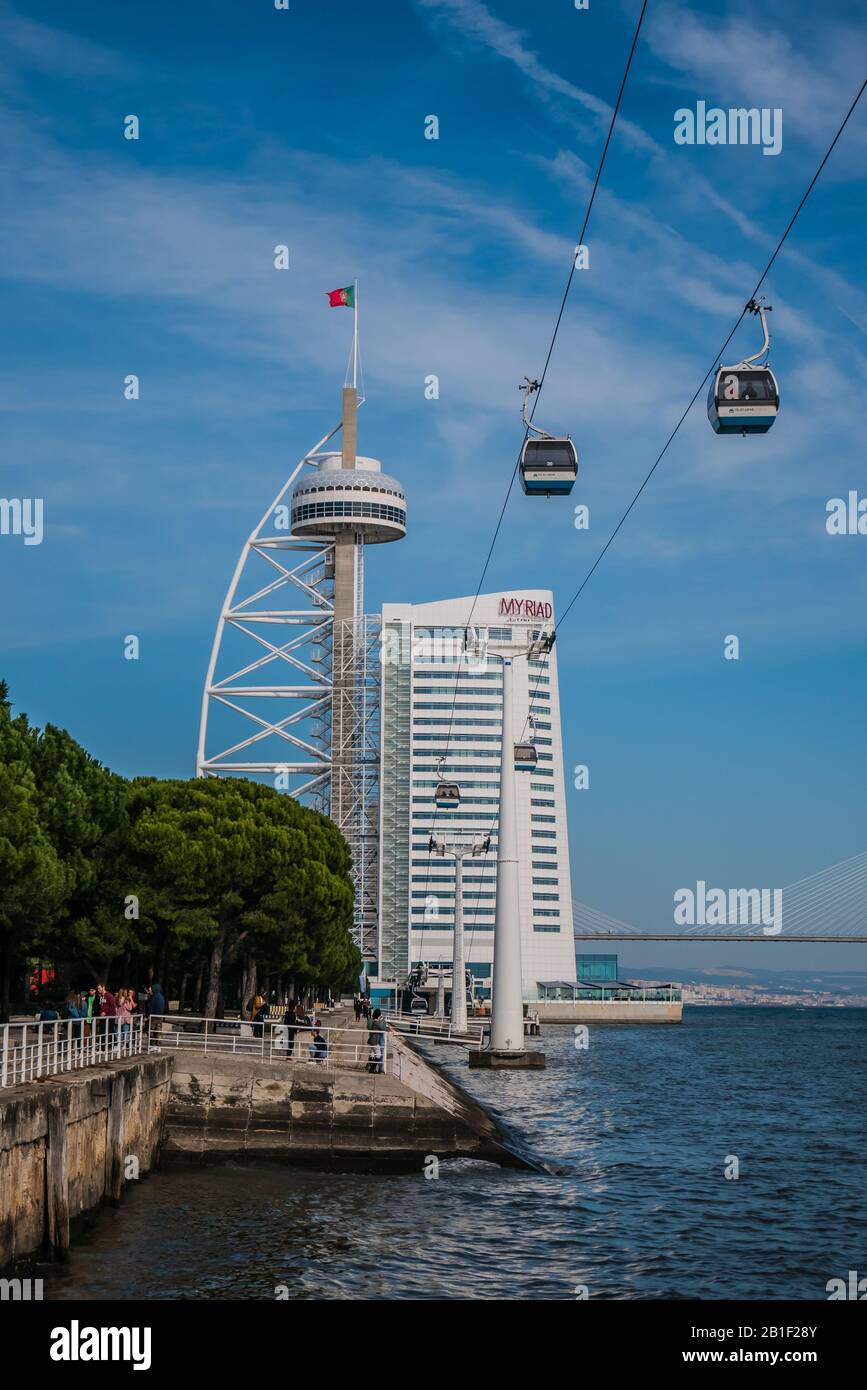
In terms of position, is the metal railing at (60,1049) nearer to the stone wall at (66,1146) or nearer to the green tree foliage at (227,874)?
the stone wall at (66,1146)

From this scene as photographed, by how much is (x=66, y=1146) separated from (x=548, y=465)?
57.1 ft

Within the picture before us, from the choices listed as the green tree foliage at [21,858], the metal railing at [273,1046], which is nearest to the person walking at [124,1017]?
the metal railing at [273,1046]

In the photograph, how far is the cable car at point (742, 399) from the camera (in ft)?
94.7

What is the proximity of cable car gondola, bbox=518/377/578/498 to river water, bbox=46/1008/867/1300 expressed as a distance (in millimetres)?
15830

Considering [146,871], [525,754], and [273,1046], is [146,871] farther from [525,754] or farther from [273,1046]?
[273,1046]

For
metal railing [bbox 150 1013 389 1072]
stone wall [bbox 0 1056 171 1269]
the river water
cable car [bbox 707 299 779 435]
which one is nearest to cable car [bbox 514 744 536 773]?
the river water

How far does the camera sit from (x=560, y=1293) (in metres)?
27.2

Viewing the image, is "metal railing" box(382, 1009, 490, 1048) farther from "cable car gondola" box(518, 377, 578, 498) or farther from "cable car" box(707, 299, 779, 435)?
"cable car" box(707, 299, 779, 435)

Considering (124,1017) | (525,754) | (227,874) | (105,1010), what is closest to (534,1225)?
(124,1017)

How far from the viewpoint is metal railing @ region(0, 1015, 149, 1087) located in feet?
99.0

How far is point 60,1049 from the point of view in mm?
38312

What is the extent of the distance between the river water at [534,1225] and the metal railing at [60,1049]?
10.7 ft

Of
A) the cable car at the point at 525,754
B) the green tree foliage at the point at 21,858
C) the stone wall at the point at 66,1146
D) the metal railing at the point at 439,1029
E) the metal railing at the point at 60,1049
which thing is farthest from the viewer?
the metal railing at the point at 439,1029
